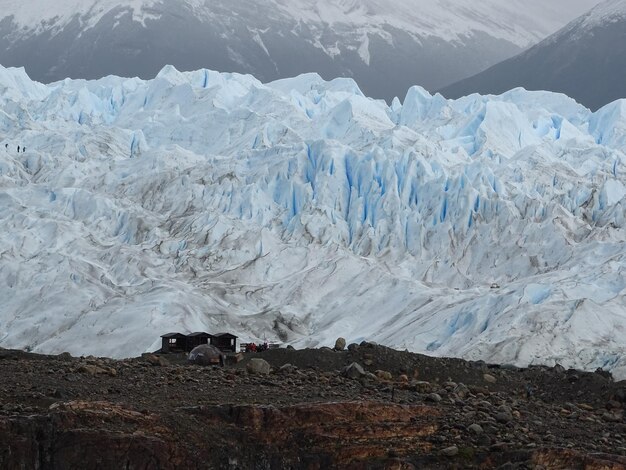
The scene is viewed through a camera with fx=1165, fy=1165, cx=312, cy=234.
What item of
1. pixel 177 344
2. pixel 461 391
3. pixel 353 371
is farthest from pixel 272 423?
pixel 177 344

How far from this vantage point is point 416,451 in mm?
20328

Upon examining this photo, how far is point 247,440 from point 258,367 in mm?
4805

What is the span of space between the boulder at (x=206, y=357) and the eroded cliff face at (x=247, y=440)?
6.26m

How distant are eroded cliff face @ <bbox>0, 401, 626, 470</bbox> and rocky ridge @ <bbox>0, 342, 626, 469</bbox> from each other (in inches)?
0.7

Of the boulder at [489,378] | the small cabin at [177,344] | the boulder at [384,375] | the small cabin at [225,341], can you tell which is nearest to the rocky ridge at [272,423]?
the boulder at [384,375]

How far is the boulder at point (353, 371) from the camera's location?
2470cm

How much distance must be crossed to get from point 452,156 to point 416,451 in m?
66.7

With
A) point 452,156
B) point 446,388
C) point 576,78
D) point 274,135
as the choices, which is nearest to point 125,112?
point 274,135

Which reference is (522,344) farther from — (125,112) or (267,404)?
(125,112)

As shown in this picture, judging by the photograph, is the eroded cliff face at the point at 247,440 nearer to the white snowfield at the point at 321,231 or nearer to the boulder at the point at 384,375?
the boulder at the point at 384,375

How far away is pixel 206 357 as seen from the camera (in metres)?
26.9

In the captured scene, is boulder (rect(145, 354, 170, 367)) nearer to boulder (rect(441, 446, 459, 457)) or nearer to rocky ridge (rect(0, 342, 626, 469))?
rocky ridge (rect(0, 342, 626, 469))

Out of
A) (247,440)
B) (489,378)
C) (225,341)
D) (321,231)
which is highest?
(247,440)

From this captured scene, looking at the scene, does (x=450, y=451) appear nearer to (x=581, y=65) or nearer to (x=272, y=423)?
(x=272, y=423)
